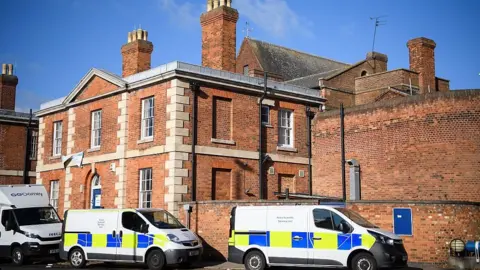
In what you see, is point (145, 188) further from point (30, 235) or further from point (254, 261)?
point (254, 261)

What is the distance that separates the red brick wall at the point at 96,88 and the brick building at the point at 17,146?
803 centimetres

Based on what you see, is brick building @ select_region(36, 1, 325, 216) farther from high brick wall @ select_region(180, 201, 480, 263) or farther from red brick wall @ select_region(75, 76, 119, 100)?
high brick wall @ select_region(180, 201, 480, 263)

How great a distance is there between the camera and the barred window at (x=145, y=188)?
23733 mm

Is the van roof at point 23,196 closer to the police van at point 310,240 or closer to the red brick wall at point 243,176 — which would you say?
the red brick wall at point 243,176

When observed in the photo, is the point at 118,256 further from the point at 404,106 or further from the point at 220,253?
the point at 404,106

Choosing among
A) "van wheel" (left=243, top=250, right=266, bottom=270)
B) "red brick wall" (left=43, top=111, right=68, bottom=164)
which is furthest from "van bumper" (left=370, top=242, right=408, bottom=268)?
"red brick wall" (left=43, top=111, right=68, bottom=164)

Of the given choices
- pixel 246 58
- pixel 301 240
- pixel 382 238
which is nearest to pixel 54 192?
pixel 301 240

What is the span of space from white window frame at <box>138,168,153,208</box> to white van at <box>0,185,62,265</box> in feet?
11.5

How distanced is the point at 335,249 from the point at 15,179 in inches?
980

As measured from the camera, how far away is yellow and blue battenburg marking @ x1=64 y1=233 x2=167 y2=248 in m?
17.6

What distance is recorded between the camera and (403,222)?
1811 centimetres

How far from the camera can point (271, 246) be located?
16484mm

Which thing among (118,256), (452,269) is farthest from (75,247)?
(452,269)

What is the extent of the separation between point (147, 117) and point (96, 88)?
14.8ft
